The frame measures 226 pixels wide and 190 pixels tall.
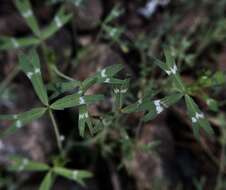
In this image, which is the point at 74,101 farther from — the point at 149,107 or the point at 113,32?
the point at 113,32

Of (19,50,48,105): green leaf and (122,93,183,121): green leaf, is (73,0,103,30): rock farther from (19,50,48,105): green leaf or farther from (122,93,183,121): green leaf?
(122,93,183,121): green leaf

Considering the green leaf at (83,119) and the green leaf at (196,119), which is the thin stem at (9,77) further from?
the green leaf at (196,119)

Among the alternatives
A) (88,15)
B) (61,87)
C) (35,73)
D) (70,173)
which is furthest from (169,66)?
(88,15)

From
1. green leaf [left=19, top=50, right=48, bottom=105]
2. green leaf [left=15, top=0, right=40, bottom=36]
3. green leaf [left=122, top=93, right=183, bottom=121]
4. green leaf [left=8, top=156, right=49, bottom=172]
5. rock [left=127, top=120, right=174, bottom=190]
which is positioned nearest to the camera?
green leaf [left=122, top=93, right=183, bottom=121]

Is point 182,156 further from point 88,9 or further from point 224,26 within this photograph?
point 88,9

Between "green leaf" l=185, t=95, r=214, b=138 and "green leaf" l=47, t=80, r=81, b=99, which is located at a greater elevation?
"green leaf" l=47, t=80, r=81, b=99

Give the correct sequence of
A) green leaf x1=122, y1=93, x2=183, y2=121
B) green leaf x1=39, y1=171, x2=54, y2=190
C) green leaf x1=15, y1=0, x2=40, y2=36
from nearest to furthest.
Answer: green leaf x1=122, y1=93, x2=183, y2=121 → green leaf x1=39, y1=171, x2=54, y2=190 → green leaf x1=15, y1=0, x2=40, y2=36

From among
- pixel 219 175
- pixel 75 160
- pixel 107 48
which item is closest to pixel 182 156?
pixel 219 175

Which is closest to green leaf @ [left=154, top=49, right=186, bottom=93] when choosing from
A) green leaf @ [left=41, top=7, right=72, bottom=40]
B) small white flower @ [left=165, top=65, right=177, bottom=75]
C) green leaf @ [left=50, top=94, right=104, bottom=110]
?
small white flower @ [left=165, top=65, right=177, bottom=75]
